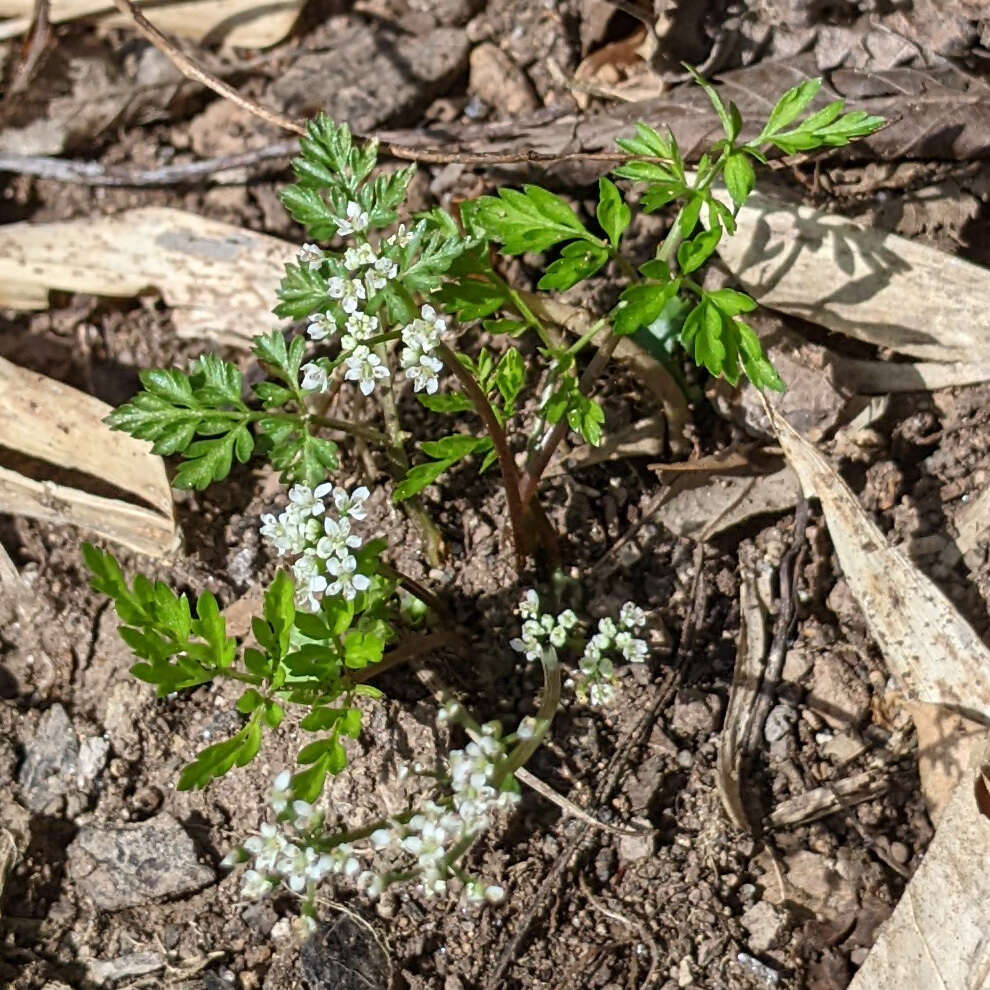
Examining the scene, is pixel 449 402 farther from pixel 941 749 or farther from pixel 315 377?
pixel 941 749

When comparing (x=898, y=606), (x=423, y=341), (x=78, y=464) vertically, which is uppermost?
(x=423, y=341)

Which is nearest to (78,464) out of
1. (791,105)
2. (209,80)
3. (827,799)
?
(209,80)

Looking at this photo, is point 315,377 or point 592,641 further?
point 592,641

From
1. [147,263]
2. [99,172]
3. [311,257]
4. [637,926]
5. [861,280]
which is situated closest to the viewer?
[311,257]

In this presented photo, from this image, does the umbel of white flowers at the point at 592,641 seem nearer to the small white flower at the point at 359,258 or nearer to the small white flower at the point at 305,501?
the small white flower at the point at 305,501

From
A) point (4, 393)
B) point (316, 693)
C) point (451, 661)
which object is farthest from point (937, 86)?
point (4, 393)

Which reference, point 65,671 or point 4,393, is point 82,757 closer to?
point 65,671
